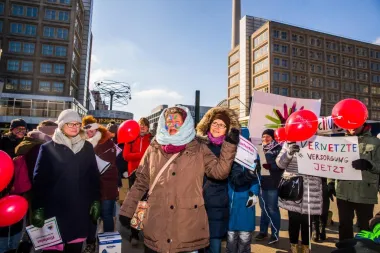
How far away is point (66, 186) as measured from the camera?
2986 millimetres

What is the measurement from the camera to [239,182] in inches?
113

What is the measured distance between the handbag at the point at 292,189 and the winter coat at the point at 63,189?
261 cm

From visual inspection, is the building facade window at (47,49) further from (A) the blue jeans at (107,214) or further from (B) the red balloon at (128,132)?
(A) the blue jeans at (107,214)

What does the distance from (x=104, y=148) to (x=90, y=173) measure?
123 cm

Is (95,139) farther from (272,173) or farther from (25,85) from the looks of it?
(25,85)

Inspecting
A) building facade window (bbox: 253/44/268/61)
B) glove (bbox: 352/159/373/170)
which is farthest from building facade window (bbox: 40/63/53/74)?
glove (bbox: 352/159/373/170)

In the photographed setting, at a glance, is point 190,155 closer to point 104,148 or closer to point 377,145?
point 104,148

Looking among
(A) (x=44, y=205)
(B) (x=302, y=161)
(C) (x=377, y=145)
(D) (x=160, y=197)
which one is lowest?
(A) (x=44, y=205)

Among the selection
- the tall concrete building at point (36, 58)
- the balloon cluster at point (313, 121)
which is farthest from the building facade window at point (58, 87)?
the balloon cluster at point (313, 121)

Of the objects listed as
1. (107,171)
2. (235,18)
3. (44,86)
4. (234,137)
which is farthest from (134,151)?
(235,18)

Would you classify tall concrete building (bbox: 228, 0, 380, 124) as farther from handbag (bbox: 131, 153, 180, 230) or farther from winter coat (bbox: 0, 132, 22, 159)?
handbag (bbox: 131, 153, 180, 230)

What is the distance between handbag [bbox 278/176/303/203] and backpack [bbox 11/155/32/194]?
356 cm

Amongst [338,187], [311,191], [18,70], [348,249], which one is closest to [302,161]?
[311,191]

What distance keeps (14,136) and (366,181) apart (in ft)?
18.3
